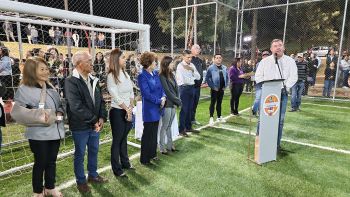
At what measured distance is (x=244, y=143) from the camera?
5.82 m

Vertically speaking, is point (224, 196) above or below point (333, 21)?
below

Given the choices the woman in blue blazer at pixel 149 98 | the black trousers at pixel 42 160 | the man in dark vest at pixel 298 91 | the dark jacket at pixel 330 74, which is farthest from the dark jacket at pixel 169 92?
the dark jacket at pixel 330 74

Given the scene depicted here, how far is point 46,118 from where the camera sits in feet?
10.2

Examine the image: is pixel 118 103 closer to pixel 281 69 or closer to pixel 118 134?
pixel 118 134

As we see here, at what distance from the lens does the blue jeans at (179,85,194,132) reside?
639 centimetres

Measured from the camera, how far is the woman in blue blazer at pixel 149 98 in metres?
4.32

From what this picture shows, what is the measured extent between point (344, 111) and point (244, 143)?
17.5ft

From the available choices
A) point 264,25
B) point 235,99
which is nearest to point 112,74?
point 235,99

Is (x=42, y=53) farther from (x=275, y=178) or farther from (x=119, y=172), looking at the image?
(x=275, y=178)

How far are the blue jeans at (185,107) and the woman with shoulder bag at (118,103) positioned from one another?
92.8 inches

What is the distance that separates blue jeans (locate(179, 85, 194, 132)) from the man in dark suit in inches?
112

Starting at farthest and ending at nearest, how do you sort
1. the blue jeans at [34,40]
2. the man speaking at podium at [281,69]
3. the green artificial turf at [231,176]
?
1. the blue jeans at [34,40]
2. the man speaking at podium at [281,69]
3. the green artificial turf at [231,176]

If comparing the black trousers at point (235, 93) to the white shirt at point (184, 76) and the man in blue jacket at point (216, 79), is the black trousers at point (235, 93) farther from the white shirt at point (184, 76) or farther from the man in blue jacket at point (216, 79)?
the white shirt at point (184, 76)

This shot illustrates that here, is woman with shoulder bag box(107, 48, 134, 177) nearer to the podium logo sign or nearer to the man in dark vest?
the podium logo sign
